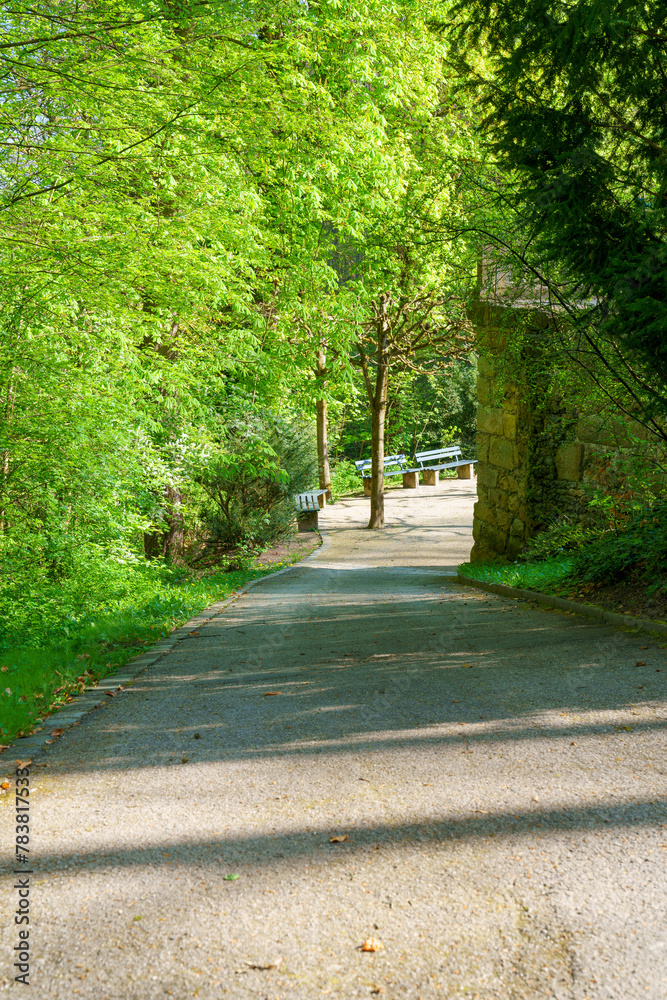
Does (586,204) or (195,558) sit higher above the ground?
(586,204)

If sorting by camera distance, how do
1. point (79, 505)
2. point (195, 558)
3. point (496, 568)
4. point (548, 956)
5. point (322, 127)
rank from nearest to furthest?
point (548, 956)
point (79, 505)
point (496, 568)
point (322, 127)
point (195, 558)

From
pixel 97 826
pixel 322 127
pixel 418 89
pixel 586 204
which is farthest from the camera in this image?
pixel 418 89

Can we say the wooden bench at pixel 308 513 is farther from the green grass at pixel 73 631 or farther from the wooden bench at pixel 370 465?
the green grass at pixel 73 631

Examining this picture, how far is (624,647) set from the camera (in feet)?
16.5

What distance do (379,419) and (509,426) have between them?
841cm

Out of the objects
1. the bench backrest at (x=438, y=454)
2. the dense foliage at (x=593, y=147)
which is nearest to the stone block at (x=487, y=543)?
the dense foliage at (x=593, y=147)

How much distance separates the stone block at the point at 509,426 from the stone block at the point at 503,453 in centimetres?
10

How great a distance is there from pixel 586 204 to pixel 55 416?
4.57 metres

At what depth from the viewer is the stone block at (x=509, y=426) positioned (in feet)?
34.4

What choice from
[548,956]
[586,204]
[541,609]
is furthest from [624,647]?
[548,956]

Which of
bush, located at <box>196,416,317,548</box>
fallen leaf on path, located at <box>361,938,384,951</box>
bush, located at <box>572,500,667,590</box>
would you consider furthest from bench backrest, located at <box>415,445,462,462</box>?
fallen leaf on path, located at <box>361,938,384,951</box>

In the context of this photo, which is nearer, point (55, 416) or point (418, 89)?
point (55, 416)

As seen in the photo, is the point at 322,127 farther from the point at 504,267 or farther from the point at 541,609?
the point at 541,609

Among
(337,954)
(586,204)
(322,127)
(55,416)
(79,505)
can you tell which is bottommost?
(337,954)
